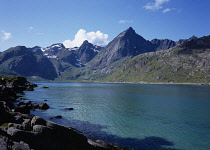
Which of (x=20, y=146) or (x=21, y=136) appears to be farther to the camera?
(x=21, y=136)

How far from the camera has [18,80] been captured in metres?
190

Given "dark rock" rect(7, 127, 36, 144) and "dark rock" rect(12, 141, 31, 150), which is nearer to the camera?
"dark rock" rect(12, 141, 31, 150)

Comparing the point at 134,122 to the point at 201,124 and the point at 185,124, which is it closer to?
the point at 185,124

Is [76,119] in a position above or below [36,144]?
below

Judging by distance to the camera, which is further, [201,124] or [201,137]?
[201,124]

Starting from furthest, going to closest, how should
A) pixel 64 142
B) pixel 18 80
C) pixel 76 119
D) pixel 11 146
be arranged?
1. pixel 18 80
2. pixel 76 119
3. pixel 64 142
4. pixel 11 146

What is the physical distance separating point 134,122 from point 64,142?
29386 mm

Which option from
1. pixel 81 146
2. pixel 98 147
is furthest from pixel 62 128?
pixel 98 147

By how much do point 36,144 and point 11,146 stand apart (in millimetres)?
3998

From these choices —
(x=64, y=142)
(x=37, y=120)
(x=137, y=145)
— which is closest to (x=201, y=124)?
(x=137, y=145)

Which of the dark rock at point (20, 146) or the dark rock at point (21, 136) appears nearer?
the dark rock at point (20, 146)

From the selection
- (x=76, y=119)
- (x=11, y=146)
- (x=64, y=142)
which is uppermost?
(x=11, y=146)

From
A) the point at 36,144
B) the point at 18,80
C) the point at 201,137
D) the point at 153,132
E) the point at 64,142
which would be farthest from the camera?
the point at 18,80

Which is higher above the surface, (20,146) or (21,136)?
(21,136)
